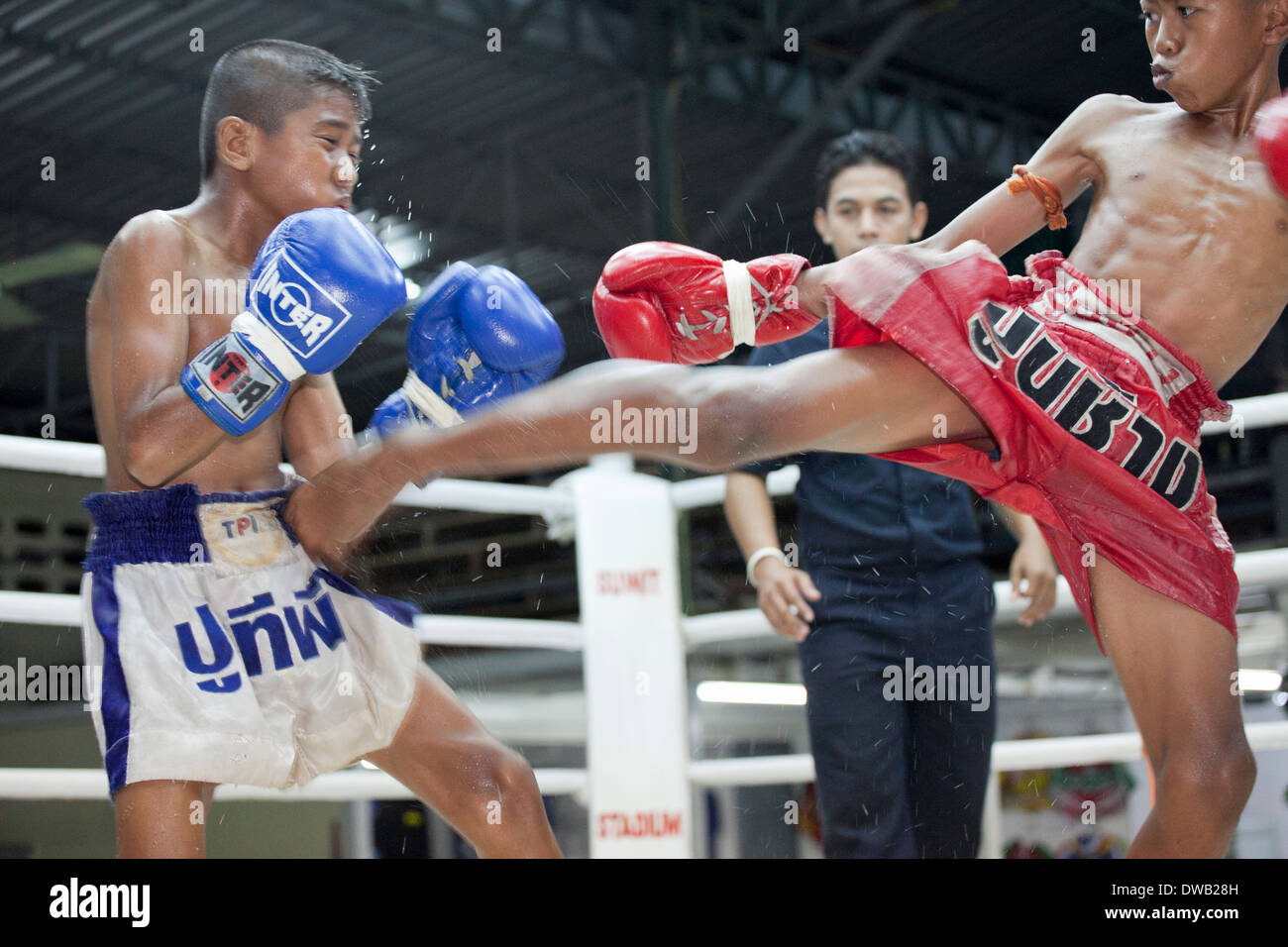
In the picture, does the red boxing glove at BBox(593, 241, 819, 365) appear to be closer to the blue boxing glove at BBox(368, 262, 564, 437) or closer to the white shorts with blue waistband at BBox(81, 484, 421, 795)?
the blue boxing glove at BBox(368, 262, 564, 437)

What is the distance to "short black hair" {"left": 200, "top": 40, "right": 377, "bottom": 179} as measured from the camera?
4.54 feet

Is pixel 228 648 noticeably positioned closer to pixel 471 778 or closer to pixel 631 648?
pixel 471 778

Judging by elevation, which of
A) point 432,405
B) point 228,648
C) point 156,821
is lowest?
point 156,821

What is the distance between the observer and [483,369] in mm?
1366

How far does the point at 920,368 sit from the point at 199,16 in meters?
4.36

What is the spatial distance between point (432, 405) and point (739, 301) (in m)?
0.35

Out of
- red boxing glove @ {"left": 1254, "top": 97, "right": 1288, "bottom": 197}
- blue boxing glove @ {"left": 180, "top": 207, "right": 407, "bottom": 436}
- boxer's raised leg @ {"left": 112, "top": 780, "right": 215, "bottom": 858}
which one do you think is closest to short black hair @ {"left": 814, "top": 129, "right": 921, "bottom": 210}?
red boxing glove @ {"left": 1254, "top": 97, "right": 1288, "bottom": 197}

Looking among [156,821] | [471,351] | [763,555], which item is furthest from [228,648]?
[763,555]

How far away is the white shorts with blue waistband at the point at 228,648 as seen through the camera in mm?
1167

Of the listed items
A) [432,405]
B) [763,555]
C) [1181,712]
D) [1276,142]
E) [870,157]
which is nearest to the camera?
[1276,142]

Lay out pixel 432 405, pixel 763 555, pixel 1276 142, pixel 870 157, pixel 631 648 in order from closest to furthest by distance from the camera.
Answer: pixel 1276 142, pixel 432 405, pixel 763 555, pixel 870 157, pixel 631 648

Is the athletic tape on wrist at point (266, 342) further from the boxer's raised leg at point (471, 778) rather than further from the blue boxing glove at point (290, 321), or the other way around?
the boxer's raised leg at point (471, 778)

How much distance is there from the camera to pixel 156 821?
1.14m

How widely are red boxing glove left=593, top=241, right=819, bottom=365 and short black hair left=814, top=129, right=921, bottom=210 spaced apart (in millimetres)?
590
